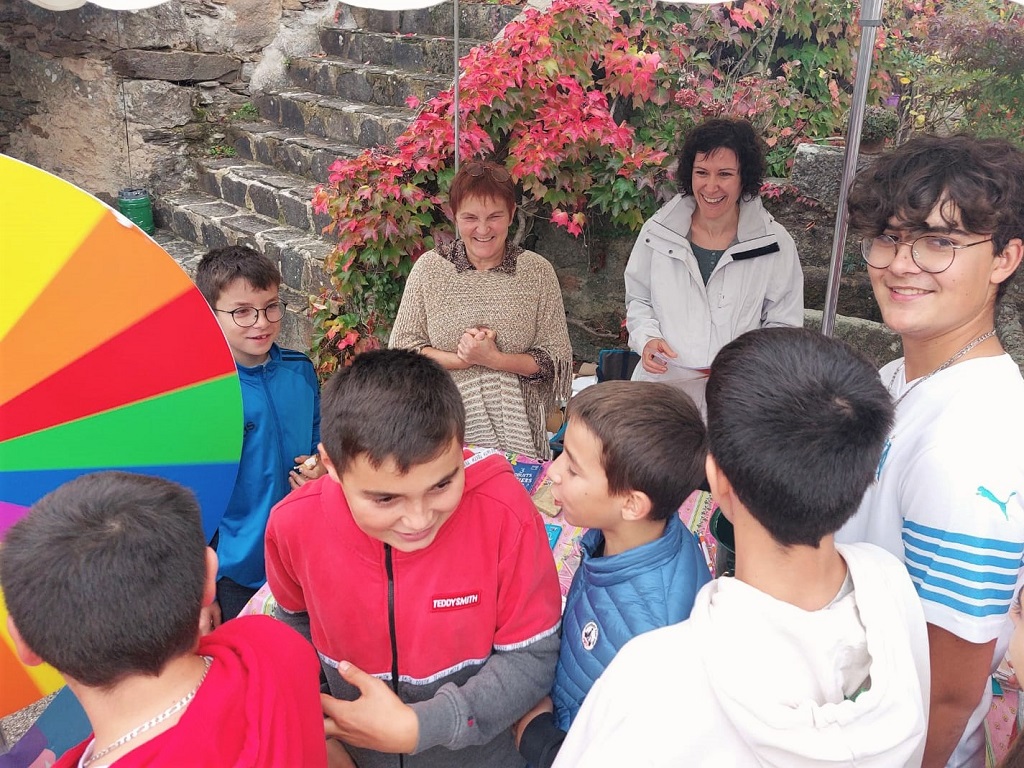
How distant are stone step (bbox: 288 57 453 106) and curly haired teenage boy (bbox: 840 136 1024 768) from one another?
4182 millimetres

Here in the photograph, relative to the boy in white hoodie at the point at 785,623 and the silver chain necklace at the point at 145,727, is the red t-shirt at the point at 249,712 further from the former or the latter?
the boy in white hoodie at the point at 785,623

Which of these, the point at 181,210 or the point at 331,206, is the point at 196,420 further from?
the point at 181,210

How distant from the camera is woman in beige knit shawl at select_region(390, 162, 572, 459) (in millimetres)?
2689

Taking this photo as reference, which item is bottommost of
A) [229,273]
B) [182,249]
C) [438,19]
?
[182,249]

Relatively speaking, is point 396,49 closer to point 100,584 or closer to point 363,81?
point 363,81

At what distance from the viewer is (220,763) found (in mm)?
974

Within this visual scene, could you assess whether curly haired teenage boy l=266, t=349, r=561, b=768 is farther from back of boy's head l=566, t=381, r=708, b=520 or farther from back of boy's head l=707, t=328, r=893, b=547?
back of boy's head l=707, t=328, r=893, b=547

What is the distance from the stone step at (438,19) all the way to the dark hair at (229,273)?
Answer: 3.42 meters

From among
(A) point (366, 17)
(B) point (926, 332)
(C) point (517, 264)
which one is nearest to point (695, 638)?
(B) point (926, 332)

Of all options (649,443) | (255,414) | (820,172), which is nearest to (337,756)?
(649,443)

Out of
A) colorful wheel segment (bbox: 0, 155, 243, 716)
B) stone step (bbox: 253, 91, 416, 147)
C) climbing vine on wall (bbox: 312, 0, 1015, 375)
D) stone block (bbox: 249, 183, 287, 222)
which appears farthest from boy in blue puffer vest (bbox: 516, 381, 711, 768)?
stone block (bbox: 249, 183, 287, 222)

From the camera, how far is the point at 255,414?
2.14 meters

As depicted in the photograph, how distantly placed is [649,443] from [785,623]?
495mm

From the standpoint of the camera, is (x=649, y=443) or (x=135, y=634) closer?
(x=135, y=634)
